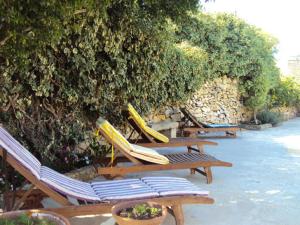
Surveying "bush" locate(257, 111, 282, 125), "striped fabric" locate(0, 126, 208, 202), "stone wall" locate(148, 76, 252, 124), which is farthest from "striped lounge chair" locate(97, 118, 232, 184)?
"bush" locate(257, 111, 282, 125)

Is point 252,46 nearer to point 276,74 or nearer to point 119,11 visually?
point 276,74

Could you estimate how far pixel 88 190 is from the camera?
→ 142 inches

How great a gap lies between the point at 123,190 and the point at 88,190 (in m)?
0.33

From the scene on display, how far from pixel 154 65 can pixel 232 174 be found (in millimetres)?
2442

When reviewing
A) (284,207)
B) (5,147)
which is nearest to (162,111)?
(284,207)

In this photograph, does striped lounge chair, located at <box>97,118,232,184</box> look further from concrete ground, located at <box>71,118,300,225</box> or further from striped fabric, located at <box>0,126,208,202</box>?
→ striped fabric, located at <box>0,126,208,202</box>

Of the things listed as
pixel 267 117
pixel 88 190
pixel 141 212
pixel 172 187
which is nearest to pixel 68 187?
pixel 88 190

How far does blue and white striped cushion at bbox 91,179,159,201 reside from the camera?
345 cm

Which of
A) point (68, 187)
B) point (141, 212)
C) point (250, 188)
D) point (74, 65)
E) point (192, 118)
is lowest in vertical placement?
point (250, 188)

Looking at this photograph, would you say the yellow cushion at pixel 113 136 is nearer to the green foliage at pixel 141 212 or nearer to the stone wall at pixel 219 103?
the green foliage at pixel 141 212

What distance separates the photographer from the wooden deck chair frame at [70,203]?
10.1ft

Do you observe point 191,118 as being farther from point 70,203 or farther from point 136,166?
point 70,203

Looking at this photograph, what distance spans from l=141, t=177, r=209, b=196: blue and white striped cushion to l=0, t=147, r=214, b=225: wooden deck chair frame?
0.06m

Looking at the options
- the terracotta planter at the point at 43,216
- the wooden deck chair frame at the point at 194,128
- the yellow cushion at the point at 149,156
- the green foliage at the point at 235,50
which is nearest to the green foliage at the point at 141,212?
the terracotta planter at the point at 43,216
